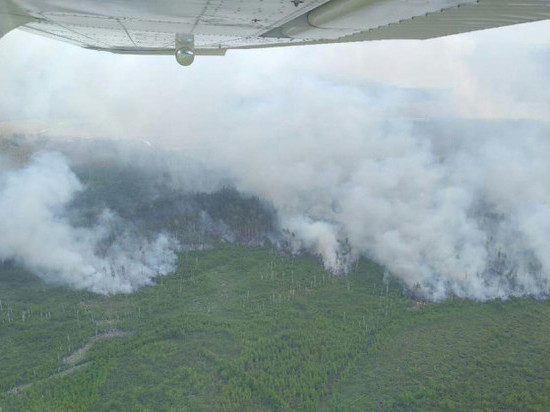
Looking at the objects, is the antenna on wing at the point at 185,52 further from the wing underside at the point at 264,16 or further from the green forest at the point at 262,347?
the green forest at the point at 262,347

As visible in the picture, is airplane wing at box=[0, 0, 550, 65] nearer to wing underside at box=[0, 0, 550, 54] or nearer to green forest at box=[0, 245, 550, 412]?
wing underside at box=[0, 0, 550, 54]

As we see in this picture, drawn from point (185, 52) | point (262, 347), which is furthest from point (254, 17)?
point (262, 347)

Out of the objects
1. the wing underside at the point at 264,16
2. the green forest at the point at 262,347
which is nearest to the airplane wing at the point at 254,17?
the wing underside at the point at 264,16

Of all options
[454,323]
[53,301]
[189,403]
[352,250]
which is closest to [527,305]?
[454,323]

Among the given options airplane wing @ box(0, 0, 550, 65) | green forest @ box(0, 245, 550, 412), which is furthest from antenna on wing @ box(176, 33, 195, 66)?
green forest @ box(0, 245, 550, 412)

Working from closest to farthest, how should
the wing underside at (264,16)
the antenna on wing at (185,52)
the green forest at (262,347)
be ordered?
the wing underside at (264,16)
the antenna on wing at (185,52)
the green forest at (262,347)

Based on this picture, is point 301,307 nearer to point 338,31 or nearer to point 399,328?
point 399,328
